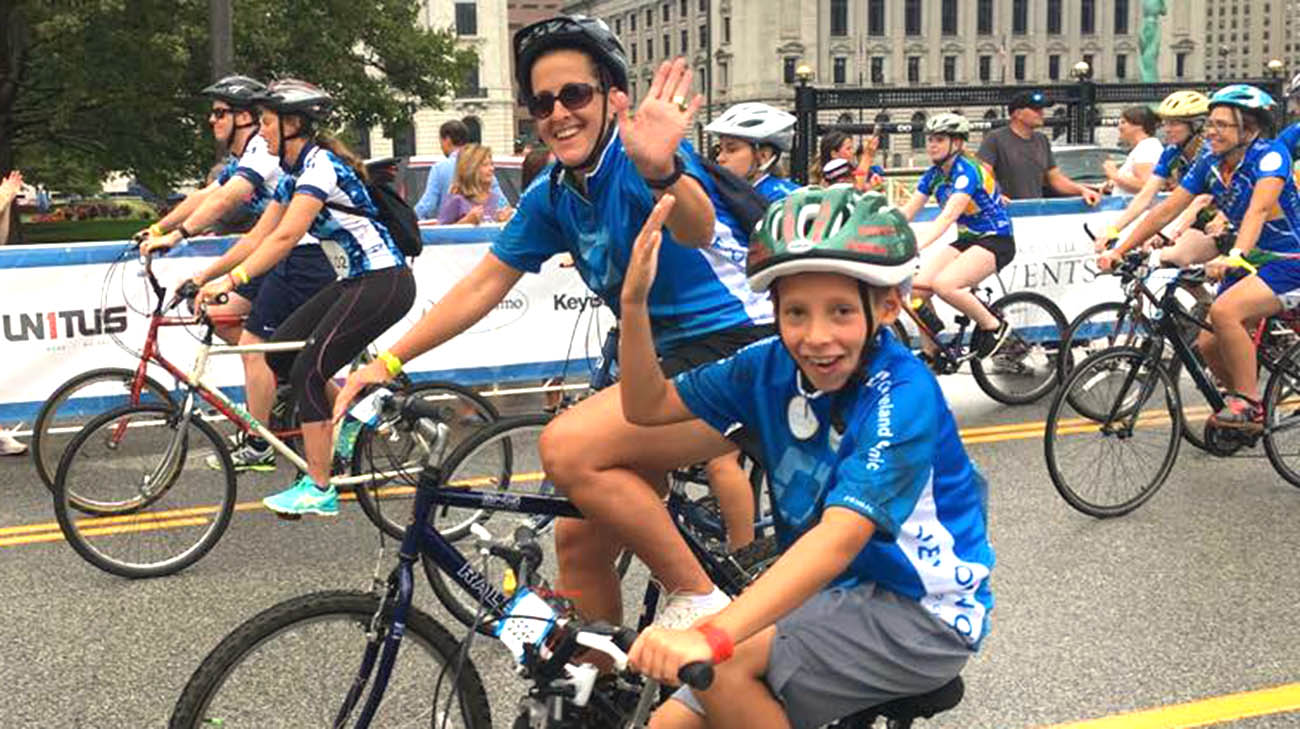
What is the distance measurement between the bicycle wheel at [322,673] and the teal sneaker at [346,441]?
89.5 inches

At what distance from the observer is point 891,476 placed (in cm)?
238

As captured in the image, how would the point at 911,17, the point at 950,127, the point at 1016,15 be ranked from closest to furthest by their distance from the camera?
1. the point at 950,127
2. the point at 911,17
3. the point at 1016,15

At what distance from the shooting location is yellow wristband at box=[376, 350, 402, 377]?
3.37 metres

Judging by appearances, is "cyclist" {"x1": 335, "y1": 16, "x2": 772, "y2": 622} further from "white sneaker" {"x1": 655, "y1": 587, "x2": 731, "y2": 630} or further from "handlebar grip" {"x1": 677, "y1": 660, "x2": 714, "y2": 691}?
"handlebar grip" {"x1": 677, "y1": 660, "x2": 714, "y2": 691}

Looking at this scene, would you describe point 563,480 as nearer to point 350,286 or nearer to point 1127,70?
point 350,286

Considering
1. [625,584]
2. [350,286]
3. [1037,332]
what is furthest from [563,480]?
[1037,332]

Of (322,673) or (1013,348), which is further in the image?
(1013,348)

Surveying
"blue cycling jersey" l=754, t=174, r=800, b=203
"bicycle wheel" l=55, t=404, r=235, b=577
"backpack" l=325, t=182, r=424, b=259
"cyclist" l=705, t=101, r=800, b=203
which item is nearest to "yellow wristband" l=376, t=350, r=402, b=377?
"bicycle wheel" l=55, t=404, r=235, b=577

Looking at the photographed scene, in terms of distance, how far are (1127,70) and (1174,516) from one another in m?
126

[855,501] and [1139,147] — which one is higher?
[1139,147]

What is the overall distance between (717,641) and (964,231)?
7.11 metres

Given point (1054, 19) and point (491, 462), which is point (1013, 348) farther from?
point (1054, 19)

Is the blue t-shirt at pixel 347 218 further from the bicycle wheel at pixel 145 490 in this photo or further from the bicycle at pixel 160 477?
the bicycle wheel at pixel 145 490

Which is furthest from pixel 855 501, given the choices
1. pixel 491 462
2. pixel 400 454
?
pixel 491 462
